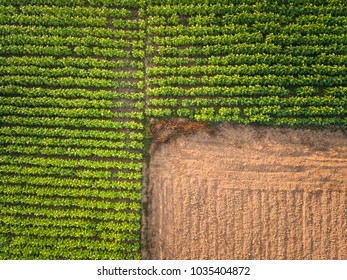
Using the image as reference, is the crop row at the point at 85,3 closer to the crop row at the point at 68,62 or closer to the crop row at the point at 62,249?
the crop row at the point at 68,62

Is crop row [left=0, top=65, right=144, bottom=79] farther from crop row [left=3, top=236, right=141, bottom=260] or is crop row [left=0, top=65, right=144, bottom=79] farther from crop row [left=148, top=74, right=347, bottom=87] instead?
crop row [left=3, top=236, right=141, bottom=260]

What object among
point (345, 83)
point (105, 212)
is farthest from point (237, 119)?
point (105, 212)

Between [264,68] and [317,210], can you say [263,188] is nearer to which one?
[317,210]

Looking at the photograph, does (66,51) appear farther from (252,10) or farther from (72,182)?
(252,10)

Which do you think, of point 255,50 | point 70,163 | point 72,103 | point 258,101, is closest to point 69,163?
point 70,163

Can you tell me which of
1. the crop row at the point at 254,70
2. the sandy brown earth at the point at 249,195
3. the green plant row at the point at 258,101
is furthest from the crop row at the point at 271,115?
the crop row at the point at 254,70

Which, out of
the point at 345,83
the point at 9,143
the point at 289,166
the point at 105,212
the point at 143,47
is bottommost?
the point at 105,212

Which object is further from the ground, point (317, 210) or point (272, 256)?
point (317, 210)
